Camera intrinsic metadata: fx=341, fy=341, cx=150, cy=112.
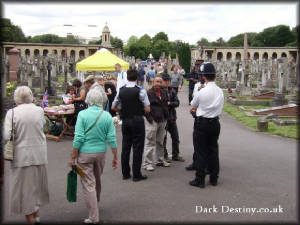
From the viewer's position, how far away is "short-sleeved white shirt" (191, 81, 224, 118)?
579cm

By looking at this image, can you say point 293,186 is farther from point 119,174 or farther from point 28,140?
point 28,140

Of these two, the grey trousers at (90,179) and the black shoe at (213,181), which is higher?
the grey trousers at (90,179)

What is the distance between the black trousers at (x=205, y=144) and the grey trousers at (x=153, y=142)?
1154 millimetres

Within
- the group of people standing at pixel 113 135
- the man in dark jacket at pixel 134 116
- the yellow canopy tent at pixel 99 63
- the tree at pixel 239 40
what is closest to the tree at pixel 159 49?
the tree at pixel 239 40

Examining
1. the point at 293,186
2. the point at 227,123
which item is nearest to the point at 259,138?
the point at 227,123

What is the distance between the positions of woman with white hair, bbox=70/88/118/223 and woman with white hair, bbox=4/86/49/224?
1.58ft

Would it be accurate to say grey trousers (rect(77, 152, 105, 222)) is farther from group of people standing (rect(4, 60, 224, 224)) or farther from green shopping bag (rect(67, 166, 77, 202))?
green shopping bag (rect(67, 166, 77, 202))

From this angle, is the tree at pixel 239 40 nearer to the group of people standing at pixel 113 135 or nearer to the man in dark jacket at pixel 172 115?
the man in dark jacket at pixel 172 115

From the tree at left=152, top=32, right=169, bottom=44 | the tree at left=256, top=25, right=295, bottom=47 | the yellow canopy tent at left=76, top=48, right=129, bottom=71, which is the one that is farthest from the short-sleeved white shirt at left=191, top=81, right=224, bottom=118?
the tree at left=152, top=32, right=169, bottom=44

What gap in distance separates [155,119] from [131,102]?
912 mm

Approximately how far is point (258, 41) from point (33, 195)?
342 ft

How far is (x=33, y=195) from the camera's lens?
174 inches

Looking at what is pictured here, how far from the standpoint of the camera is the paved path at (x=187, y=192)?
482 centimetres

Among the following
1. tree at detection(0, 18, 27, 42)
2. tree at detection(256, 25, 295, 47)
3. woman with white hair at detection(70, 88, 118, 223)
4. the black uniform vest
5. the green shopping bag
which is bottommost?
the green shopping bag
